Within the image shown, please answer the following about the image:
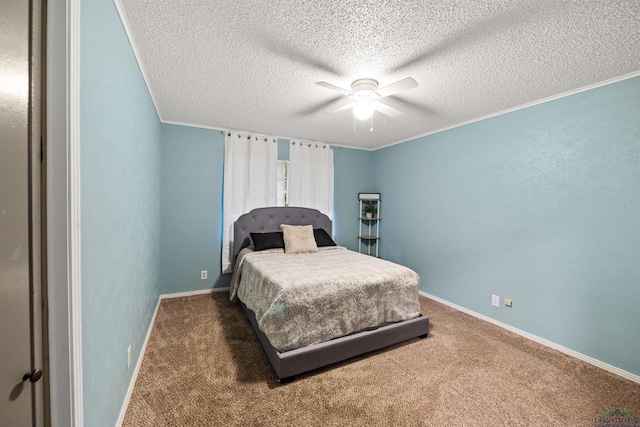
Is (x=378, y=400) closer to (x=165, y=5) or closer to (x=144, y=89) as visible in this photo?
(x=165, y=5)

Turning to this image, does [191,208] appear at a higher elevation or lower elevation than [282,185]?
lower

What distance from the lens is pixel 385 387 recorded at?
1844 mm

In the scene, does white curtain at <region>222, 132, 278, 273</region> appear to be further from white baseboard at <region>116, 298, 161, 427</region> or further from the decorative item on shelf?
the decorative item on shelf

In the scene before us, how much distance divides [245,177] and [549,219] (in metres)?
3.64

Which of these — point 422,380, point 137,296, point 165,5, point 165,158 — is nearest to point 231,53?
point 165,5

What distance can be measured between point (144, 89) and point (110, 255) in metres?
1.55

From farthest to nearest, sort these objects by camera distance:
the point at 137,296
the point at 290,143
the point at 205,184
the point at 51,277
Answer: the point at 290,143 → the point at 205,184 → the point at 137,296 → the point at 51,277

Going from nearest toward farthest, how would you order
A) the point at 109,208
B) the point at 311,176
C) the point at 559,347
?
the point at 109,208
the point at 559,347
the point at 311,176

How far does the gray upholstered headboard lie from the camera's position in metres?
3.65

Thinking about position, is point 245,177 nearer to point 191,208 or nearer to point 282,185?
point 282,185

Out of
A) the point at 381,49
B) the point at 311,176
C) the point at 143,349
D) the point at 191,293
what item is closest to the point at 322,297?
the point at 143,349

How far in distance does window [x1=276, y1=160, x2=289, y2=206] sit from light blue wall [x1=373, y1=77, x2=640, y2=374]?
85.1 inches

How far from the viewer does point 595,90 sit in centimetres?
219

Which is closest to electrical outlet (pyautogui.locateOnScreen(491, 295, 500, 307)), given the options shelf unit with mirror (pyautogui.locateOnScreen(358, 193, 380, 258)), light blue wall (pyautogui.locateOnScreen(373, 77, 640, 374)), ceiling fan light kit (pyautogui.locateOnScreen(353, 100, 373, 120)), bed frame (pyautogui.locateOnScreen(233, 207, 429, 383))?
light blue wall (pyautogui.locateOnScreen(373, 77, 640, 374))
